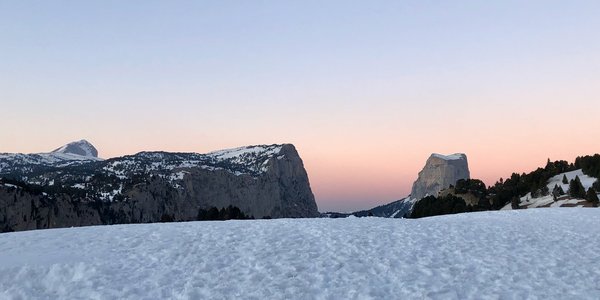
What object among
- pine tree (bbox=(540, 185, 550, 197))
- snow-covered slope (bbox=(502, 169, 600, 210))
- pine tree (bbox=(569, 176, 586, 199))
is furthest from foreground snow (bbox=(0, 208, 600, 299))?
pine tree (bbox=(540, 185, 550, 197))

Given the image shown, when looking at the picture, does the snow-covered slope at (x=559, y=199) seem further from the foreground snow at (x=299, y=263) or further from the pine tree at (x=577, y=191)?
the foreground snow at (x=299, y=263)

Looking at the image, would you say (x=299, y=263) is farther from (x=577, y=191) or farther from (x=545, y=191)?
(x=545, y=191)

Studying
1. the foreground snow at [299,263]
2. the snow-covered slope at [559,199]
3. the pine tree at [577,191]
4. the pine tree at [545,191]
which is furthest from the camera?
the pine tree at [545,191]

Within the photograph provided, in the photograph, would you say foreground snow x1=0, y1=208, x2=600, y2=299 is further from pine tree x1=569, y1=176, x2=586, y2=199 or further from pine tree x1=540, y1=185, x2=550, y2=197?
pine tree x1=540, y1=185, x2=550, y2=197

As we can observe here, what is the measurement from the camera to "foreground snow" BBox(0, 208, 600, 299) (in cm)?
1370

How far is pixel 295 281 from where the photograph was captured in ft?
47.4

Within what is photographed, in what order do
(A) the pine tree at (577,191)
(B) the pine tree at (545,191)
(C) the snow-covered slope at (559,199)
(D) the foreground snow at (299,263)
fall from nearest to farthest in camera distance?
(D) the foreground snow at (299,263) < (C) the snow-covered slope at (559,199) < (A) the pine tree at (577,191) < (B) the pine tree at (545,191)

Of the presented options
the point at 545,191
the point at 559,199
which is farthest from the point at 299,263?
the point at 545,191

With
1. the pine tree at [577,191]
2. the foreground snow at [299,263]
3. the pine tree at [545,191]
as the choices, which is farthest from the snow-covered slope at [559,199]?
the foreground snow at [299,263]

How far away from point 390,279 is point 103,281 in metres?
8.81

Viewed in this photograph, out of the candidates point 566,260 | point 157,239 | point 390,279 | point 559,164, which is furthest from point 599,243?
point 559,164

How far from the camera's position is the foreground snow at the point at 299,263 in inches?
539

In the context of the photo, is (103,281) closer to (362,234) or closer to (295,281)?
(295,281)

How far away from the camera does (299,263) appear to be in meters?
16.2
